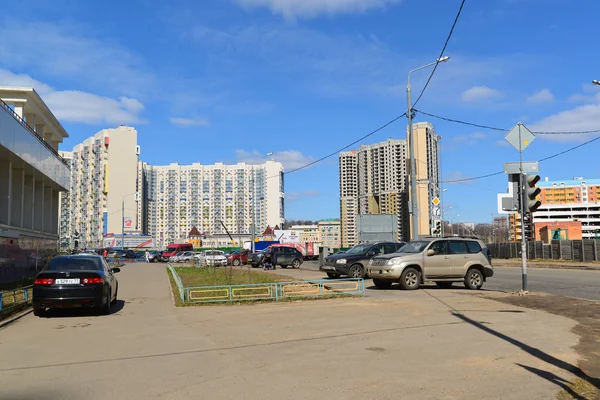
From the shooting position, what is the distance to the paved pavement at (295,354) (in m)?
5.57

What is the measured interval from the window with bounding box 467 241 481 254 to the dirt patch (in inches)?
131

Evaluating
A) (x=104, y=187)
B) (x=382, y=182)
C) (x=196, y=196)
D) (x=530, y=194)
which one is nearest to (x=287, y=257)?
(x=382, y=182)

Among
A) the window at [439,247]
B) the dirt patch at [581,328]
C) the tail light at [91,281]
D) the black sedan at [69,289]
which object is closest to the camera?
the dirt patch at [581,328]

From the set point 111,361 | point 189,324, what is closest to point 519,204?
point 189,324

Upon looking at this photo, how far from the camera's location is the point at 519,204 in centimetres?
1448

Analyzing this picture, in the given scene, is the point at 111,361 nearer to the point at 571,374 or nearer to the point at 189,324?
the point at 189,324

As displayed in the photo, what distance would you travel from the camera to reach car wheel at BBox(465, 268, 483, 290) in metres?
17.4

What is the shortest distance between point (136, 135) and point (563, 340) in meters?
113

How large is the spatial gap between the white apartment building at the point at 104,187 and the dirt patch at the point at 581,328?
330 feet

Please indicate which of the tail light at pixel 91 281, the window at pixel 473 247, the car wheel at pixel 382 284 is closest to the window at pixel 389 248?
the car wheel at pixel 382 284

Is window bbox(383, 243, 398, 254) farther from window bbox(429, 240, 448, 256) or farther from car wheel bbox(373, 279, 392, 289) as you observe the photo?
Answer: window bbox(429, 240, 448, 256)

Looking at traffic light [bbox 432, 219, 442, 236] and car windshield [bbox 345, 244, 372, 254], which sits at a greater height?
traffic light [bbox 432, 219, 442, 236]

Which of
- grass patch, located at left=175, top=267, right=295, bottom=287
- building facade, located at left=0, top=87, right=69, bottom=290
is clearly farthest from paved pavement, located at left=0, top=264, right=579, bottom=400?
building facade, located at left=0, top=87, right=69, bottom=290

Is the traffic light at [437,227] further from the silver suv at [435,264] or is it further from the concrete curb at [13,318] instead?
the concrete curb at [13,318]
